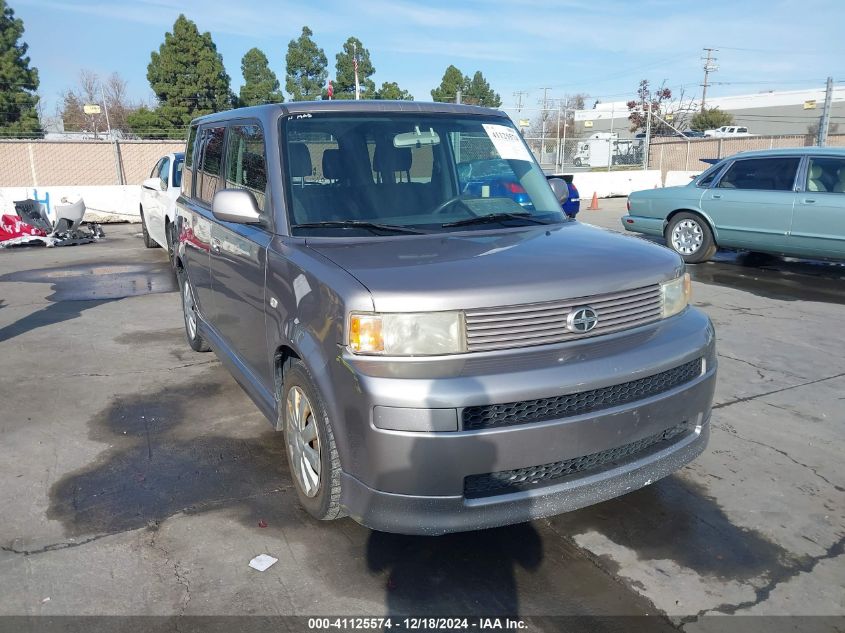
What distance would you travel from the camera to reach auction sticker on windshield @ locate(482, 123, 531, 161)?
4.32 m

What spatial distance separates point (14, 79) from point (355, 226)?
46107mm

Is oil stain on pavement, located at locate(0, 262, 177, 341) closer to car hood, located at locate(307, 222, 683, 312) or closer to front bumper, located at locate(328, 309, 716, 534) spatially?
car hood, located at locate(307, 222, 683, 312)

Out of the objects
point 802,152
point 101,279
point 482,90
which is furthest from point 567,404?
point 482,90

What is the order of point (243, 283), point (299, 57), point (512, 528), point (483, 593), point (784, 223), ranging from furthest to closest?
point (299, 57)
point (784, 223)
point (243, 283)
point (512, 528)
point (483, 593)

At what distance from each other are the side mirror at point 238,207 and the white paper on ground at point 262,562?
169 cm

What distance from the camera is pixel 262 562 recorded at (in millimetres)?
3037

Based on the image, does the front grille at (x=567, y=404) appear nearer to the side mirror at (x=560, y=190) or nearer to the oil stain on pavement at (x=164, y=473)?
the oil stain on pavement at (x=164, y=473)

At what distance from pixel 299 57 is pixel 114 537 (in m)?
53.1

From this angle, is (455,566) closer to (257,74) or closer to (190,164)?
(190,164)

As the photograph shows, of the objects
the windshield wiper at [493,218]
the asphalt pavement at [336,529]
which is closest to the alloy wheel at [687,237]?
the asphalt pavement at [336,529]

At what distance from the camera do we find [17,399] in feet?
16.6

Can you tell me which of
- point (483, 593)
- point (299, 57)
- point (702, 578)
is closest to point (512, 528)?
point (483, 593)

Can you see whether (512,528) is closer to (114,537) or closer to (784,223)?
(114,537)

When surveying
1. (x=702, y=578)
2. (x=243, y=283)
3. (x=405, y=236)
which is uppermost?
(x=405, y=236)
